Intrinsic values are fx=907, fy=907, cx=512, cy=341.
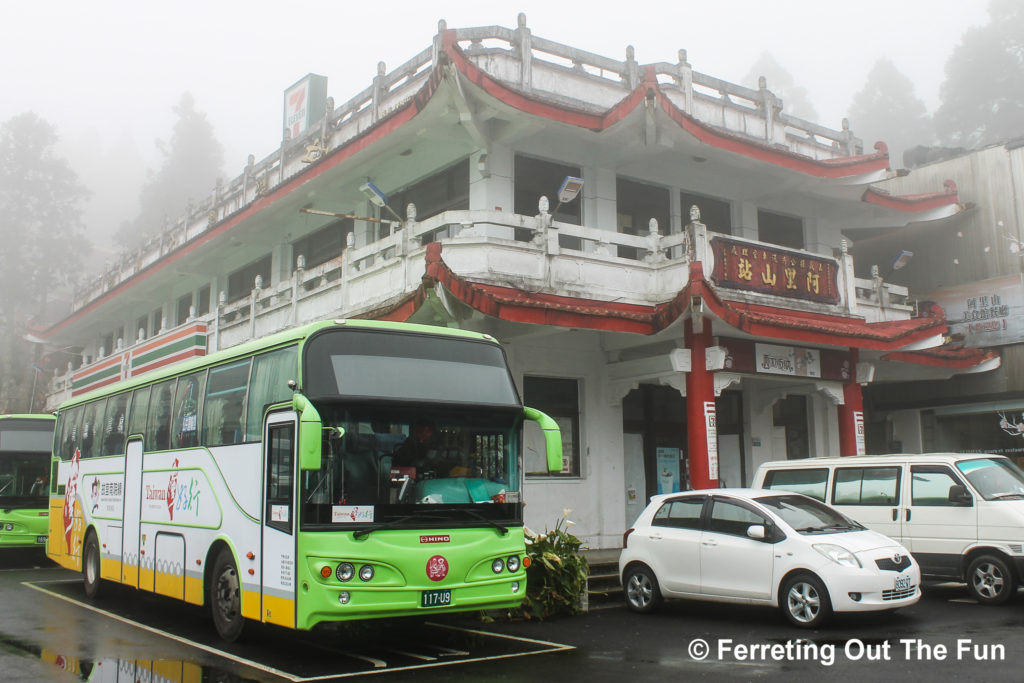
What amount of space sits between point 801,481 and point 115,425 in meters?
10.2

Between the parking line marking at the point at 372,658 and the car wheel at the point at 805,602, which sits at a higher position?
the car wheel at the point at 805,602

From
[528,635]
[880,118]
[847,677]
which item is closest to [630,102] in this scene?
[528,635]

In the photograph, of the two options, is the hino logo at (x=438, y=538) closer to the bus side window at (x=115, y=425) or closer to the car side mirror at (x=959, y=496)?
the bus side window at (x=115, y=425)

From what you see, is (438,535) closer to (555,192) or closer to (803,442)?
(555,192)

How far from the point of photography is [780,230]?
65.7 ft

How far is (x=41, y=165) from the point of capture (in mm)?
71500

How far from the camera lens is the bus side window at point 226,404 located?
9625mm

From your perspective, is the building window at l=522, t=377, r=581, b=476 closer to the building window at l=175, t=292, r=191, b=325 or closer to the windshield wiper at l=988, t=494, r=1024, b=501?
the windshield wiper at l=988, t=494, r=1024, b=501

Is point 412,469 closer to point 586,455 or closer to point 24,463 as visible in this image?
point 586,455

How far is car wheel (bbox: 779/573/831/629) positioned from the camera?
32.1 ft

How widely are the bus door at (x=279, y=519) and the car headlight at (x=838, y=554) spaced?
18.6 feet

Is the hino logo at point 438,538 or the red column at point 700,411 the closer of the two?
the hino logo at point 438,538

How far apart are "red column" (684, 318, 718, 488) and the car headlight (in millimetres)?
4554

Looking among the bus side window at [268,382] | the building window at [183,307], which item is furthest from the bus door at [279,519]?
the building window at [183,307]
